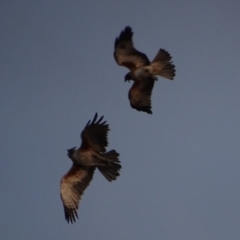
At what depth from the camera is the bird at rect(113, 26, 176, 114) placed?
10.8 m

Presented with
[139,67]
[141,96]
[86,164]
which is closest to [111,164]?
[86,164]

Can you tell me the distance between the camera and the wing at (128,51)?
10.9m

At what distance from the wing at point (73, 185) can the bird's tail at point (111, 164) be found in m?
0.43

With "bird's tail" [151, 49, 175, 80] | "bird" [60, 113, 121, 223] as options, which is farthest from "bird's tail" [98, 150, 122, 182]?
"bird's tail" [151, 49, 175, 80]

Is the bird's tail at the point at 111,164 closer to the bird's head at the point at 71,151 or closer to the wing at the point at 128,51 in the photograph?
the bird's head at the point at 71,151

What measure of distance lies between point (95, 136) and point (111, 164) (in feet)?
2.05

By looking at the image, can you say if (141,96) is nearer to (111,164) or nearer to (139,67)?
(139,67)

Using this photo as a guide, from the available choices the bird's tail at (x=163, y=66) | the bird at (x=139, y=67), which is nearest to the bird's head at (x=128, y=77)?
the bird at (x=139, y=67)

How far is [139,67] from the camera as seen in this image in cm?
1102

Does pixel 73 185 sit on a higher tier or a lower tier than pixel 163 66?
lower

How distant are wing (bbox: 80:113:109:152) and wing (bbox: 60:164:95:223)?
57 centimetres

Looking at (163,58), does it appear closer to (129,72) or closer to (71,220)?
(129,72)

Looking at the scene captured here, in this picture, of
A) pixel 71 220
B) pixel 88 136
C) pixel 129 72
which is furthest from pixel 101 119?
pixel 71 220

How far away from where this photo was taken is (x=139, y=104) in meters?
11.2
